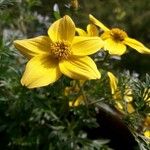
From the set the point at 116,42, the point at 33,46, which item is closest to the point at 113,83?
the point at 116,42

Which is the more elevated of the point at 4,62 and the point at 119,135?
the point at 4,62

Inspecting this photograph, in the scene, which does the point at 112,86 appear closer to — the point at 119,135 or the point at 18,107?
the point at 18,107

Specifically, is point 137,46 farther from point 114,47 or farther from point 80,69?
point 80,69

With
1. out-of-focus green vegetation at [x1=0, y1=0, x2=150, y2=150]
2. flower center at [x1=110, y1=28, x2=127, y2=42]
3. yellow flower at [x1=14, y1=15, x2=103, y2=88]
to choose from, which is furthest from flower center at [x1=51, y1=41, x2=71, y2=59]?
flower center at [x1=110, y1=28, x2=127, y2=42]

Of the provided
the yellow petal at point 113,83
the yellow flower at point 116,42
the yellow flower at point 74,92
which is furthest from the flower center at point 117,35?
the yellow flower at point 74,92

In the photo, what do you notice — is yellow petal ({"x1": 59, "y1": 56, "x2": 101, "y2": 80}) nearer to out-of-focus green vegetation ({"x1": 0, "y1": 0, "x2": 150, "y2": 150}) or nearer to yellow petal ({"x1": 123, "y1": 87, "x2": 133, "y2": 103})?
out-of-focus green vegetation ({"x1": 0, "y1": 0, "x2": 150, "y2": 150})

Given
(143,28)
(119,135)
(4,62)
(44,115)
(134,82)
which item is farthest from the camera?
(143,28)

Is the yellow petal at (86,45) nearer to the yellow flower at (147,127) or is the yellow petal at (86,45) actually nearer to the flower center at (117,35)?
the flower center at (117,35)

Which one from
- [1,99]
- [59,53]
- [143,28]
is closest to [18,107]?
[1,99]
